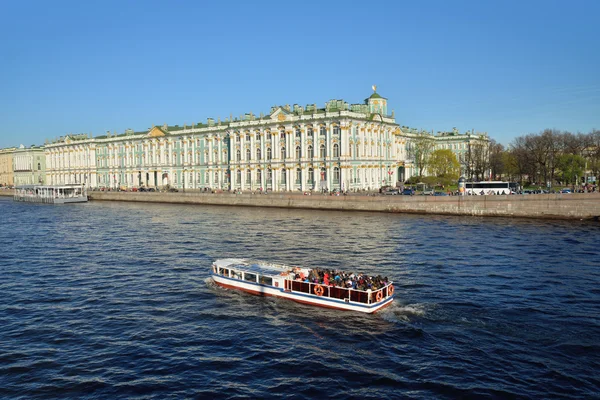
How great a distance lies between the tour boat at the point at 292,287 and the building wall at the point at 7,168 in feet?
497

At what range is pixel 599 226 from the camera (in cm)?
4462

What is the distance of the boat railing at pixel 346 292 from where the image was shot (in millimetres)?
20891

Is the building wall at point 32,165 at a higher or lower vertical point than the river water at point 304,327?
higher

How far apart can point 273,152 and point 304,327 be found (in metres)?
68.0

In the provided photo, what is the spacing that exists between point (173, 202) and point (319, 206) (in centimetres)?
3072

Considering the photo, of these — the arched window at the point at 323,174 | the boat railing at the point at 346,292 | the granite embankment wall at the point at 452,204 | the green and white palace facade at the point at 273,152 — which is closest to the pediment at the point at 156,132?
the green and white palace facade at the point at 273,152

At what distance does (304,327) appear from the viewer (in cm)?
2003

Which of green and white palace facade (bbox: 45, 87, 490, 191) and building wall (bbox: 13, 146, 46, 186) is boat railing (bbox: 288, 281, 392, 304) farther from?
building wall (bbox: 13, 146, 46, 186)

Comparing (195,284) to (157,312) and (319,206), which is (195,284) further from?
(319,206)

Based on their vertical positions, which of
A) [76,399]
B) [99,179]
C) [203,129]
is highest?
[203,129]

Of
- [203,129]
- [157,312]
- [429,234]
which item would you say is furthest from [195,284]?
[203,129]

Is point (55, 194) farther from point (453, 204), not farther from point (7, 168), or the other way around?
point (453, 204)

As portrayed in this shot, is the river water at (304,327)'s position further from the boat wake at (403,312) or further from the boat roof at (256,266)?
the boat roof at (256,266)

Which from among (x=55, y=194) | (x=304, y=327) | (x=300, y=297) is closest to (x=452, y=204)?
(x=300, y=297)
